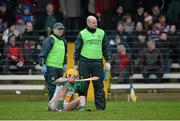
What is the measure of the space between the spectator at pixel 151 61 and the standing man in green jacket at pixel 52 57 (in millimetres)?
6357

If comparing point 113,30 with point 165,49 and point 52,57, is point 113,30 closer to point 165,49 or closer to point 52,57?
point 165,49

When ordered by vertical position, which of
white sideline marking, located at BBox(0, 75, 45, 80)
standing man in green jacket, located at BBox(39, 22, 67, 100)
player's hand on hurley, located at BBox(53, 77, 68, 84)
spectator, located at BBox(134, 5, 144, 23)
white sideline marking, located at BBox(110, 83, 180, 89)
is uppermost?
spectator, located at BBox(134, 5, 144, 23)

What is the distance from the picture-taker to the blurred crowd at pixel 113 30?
25078mm

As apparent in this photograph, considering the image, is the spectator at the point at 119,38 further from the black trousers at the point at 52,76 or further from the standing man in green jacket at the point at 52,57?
the black trousers at the point at 52,76

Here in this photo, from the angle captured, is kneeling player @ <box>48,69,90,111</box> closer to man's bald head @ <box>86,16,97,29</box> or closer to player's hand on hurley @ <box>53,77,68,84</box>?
player's hand on hurley @ <box>53,77,68,84</box>

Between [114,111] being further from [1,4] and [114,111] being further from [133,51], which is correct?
[1,4]

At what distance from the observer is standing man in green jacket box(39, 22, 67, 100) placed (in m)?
18.8

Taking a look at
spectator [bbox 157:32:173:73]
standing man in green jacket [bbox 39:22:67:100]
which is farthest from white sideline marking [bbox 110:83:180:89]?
standing man in green jacket [bbox 39:22:67:100]

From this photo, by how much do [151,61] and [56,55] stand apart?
21.9ft

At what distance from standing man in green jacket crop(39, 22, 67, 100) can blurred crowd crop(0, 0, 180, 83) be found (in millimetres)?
6129

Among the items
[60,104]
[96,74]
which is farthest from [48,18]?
[60,104]

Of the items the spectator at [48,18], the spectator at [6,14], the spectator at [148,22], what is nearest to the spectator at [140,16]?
the spectator at [148,22]

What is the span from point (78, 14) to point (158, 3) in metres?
3.09

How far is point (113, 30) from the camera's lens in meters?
25.4
